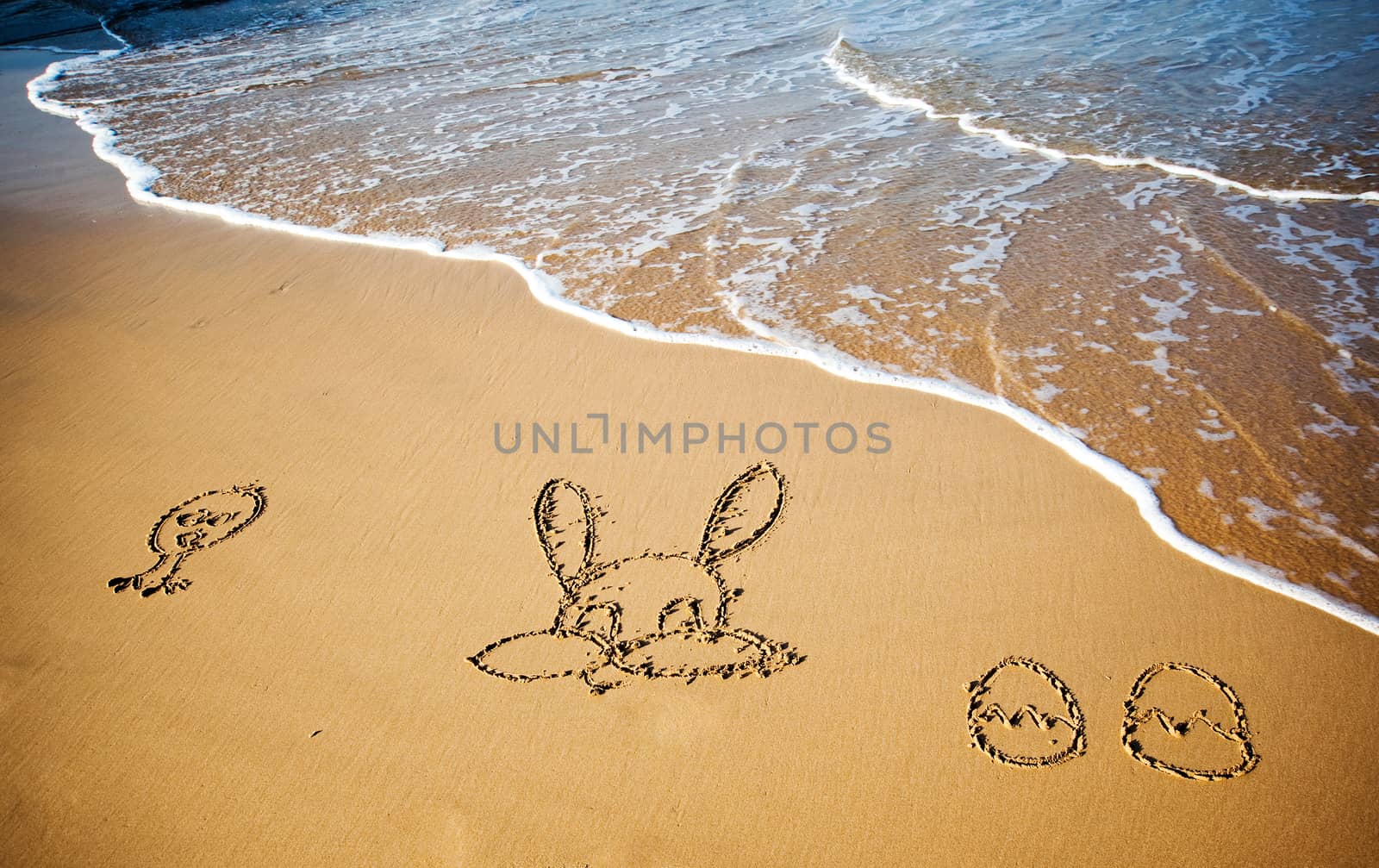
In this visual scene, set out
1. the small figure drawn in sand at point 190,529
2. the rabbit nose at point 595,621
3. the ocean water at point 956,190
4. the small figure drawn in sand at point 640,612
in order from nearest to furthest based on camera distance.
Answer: the small figure drawn in sand at point 640,612 < the rabbit nose at point 595,621 < the small figure drawn in sand at point 190,529 < the ocean water at point 956,190

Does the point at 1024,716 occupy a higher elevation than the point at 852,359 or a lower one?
lower

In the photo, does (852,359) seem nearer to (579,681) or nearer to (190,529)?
(579,681)

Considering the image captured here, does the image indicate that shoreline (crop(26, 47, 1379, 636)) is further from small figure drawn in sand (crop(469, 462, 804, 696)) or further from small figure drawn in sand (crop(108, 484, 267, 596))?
small figure drawn in sand (crop(108, 484, 267, 596))

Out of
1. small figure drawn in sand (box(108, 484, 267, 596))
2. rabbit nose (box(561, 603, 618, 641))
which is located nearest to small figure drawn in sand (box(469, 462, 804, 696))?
rabbit nose (box(561, 603, 618, 641))

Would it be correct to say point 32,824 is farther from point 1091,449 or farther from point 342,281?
point 1091,449

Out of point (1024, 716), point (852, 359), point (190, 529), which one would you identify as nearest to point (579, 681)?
point (1024, 716)

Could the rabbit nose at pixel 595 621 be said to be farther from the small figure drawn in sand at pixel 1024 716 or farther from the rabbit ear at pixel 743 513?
the small figure drawn in sand at pixel 1024 716

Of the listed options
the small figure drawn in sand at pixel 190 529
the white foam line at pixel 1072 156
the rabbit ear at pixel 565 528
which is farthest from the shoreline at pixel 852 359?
the small figure drawn in sand at pixel 190 529
